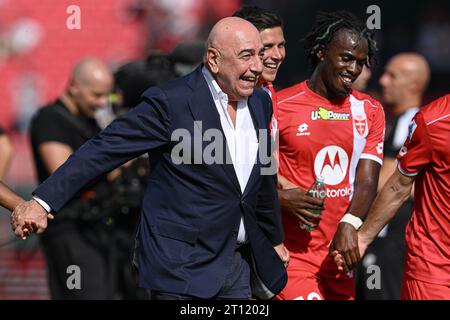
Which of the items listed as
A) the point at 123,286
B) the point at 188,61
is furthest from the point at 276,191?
the point at 123,286

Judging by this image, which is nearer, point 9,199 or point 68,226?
point 9,199

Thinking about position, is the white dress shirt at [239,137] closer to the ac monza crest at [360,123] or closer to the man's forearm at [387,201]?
the man's forearm at [387,201]

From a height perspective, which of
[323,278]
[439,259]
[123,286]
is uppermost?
[439,259]

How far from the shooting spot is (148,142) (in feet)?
18.8

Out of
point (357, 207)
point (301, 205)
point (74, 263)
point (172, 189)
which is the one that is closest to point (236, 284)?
point (172, 189)

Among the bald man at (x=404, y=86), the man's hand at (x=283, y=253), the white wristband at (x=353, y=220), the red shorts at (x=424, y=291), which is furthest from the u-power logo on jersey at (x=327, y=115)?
the bald man at (x=404, y=86)

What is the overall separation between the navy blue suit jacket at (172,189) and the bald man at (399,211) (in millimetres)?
3607

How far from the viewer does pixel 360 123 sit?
6.75m

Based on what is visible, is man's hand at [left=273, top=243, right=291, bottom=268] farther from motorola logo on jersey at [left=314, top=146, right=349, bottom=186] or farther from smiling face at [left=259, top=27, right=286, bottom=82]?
smiling face at [left=259, top=27, right=286, bottom=82]

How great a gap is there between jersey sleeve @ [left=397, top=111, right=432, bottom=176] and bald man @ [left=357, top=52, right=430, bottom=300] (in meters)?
3.02

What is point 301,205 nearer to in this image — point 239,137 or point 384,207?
point 384,207

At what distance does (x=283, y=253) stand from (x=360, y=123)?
3.51 feet
